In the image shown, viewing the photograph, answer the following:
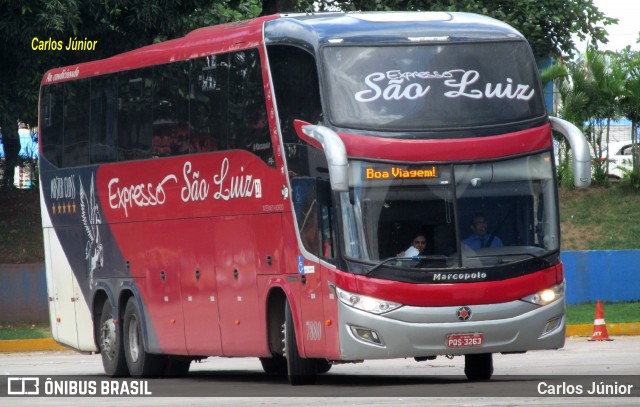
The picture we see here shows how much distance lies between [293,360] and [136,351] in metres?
4.88

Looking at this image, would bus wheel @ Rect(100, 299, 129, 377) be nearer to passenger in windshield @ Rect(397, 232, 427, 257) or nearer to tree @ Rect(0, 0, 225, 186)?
passenger in windshield @ Rect(397, 232, 427, 257)

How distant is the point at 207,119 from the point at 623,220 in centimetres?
1902

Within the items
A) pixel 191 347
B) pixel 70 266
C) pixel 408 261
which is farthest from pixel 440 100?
pixel 70 266

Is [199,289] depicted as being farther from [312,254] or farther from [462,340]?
[462,340]

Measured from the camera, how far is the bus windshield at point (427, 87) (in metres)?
15.2

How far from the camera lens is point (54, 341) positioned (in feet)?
86.9

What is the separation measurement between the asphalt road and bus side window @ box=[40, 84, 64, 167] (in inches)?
133

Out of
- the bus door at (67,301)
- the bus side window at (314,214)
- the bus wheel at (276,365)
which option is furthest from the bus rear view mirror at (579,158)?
the bus door at (67,301)

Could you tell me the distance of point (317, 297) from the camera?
15508 mm

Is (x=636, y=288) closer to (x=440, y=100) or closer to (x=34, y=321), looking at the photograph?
(x=34, y=321)

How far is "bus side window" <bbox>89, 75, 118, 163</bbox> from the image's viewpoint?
802 inches

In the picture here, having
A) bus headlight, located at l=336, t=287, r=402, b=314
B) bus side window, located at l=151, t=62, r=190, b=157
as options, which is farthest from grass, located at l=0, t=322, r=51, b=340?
bus headlight, located at l=336, t=287, r=402, b=314

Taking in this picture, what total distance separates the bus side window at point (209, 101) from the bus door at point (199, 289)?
3.67ft

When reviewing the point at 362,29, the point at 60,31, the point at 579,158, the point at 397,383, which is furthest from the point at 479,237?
the point at 60,31
